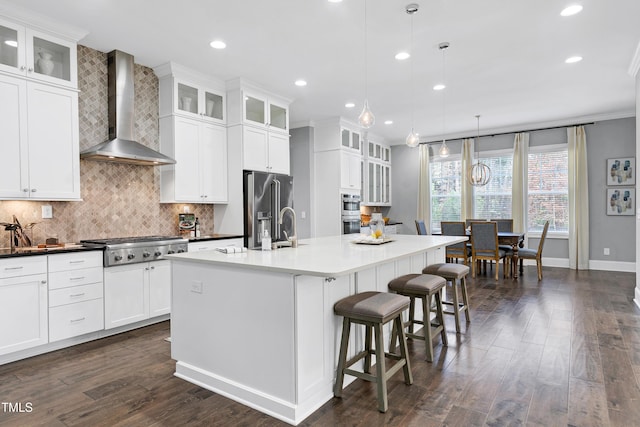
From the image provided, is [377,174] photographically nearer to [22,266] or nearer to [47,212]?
[47,212]

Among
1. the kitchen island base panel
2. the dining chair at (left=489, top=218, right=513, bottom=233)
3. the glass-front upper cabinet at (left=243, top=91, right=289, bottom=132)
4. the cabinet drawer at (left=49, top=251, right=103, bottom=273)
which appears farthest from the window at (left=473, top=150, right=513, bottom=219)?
the cabinet drawer at (left=49, top=251, right=103, bottom=273)

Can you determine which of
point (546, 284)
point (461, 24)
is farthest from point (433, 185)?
point (461, 24)

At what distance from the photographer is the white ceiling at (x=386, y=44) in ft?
10.3

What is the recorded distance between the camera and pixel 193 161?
4.59 meters

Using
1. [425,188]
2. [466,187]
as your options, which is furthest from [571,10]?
[425,188]

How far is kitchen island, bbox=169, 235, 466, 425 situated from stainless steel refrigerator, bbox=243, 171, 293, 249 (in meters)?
2.20

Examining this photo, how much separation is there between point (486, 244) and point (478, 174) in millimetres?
2273

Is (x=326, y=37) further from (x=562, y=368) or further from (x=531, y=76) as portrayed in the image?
(x=562, y=368)

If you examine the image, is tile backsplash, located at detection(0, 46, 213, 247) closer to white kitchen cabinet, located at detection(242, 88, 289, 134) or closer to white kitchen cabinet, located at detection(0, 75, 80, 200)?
white kitchen cabinet, located at detection(0, 75, 80, 200)

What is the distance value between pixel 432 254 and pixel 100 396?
10.5ft

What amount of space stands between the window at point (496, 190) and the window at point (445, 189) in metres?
0.46

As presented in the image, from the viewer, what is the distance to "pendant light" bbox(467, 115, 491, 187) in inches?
302

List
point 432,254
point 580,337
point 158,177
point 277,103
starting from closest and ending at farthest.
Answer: point 580,337 < point 432,254 < point 158,177 < point 277,103

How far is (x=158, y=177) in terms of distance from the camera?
4504 millimetres
